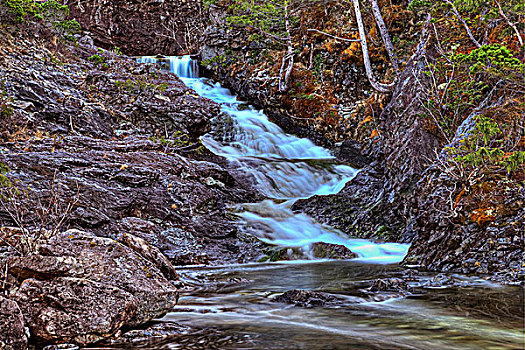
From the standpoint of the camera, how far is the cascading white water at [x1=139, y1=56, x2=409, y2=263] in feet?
29.0

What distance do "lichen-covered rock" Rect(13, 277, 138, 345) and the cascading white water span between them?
5462mm

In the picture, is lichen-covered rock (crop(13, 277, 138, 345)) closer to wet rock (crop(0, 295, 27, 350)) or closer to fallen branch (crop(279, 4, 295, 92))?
wet rock (crop(0, 295, 27, 350))

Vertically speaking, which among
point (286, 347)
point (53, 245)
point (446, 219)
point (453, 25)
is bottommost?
point (286, 347)

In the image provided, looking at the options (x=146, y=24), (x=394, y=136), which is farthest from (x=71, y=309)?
(x=146, y=24)

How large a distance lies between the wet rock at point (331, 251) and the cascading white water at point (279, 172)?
24 cm

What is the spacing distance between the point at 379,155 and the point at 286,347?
8.71 meters

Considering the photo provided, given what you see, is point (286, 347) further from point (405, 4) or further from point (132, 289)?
point (405, 4)

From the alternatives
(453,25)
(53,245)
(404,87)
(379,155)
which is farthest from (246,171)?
(53,245)

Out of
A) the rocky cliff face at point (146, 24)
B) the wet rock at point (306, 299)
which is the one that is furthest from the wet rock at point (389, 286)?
the rocky cliff face at point (146, 24)

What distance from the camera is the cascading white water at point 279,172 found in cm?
885

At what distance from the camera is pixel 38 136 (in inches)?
378

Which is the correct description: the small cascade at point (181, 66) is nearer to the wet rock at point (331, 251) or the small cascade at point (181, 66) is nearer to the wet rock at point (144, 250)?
the wet rock at point (331, 251)

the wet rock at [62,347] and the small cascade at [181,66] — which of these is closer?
the wet rock at [62,347]

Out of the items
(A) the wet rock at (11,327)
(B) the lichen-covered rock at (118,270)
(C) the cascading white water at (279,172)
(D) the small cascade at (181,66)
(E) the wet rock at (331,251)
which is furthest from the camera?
(D) the small cascade at (181,66)
